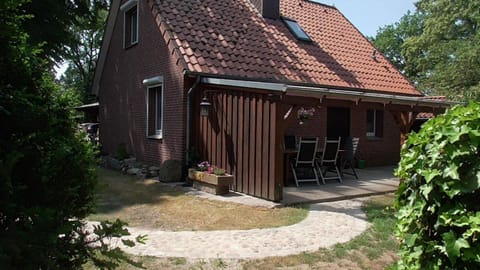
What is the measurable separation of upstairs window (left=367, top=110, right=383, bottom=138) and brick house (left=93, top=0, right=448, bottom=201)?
4 cm

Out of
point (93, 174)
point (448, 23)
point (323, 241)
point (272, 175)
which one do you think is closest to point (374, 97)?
point (272, 175)

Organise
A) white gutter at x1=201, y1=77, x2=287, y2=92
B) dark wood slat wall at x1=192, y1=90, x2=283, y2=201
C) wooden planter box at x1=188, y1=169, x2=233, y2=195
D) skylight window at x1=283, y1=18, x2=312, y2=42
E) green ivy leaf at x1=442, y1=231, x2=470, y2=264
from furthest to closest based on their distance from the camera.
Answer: skylight window at x1=283, y1=18, x2=312, y2=42
wooden planter box at x1=188, y1=169, x2=233, y2=195
dark wood slat wall at x1=192, y1=90, x2=283, y2=201
white gutter at x1=201, y1=77, x2=287, y2=92
green ivy leaf at x1=442, y1=231, x2=470, y2=264

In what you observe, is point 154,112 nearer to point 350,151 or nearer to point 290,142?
point 290,142

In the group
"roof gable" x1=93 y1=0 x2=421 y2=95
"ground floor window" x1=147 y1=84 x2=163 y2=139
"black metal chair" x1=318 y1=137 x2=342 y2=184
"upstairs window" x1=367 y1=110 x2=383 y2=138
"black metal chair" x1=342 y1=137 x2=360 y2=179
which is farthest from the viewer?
"upstairs window" x1=367 y1=110 x2=383 y2=138

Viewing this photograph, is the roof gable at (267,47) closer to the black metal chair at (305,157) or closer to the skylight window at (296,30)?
the skylight window at (296,30)

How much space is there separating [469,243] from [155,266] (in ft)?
9.62

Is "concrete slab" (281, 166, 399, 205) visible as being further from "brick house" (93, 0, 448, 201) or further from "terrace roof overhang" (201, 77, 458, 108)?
"terrace roof overhang" (201, 77, 458, 108)

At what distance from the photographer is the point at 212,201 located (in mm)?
7457

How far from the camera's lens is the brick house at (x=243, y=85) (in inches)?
308

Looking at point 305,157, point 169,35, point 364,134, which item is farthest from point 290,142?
point 364,134

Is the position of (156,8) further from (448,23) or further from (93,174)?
(448,23)

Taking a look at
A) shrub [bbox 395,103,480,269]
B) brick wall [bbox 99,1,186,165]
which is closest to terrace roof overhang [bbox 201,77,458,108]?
brick wall [bbox 99,1,186,165]

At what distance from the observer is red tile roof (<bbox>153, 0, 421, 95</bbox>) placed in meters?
10.1

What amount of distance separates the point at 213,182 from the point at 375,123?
846cm
